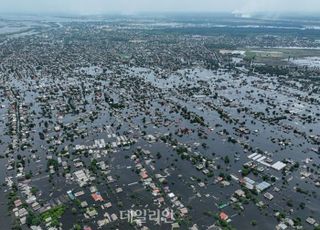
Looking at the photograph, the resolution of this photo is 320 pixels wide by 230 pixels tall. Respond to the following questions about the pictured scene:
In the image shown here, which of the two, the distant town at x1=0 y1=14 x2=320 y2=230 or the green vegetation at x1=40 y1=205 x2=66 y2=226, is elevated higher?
the distant town at x1=0 y1=14 x2=320 y2=230

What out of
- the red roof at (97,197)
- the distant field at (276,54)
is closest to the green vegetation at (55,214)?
the red roof at (97,197)

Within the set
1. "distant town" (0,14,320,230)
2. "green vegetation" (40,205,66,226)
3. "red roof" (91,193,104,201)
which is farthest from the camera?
"red roof" (91,193,104,201)

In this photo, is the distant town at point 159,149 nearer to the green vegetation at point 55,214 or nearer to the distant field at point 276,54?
the green vegetation at point 55,214

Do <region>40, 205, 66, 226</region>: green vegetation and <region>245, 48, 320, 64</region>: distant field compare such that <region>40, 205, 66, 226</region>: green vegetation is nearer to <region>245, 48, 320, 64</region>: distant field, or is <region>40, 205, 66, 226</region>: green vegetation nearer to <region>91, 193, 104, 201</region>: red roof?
<region>91, 193, 104, 201</region>: red roof

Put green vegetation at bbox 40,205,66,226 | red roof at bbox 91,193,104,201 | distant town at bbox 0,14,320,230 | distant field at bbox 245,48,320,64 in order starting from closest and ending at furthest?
green vegetation at bbox 40,205,66,226
distant town at bbox 0,14,320,230
red roof at bbox 91,193,104,201
distant field at bbox 245,48,320,64

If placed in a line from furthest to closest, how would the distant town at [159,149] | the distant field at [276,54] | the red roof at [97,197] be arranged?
the distant field at [276,54] < the red roof at [97,197] < the distant town at [159,149]

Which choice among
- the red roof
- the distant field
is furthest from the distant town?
the distant field

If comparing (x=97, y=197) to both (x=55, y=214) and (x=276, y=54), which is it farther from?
(x=276, y=54)

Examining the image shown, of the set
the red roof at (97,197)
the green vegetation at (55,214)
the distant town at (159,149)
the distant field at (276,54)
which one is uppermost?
the distant field at (276,54)

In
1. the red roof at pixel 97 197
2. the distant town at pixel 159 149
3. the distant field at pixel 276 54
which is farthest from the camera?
the distant field at pixel 276 54

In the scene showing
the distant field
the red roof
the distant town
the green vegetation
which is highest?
the distant field
